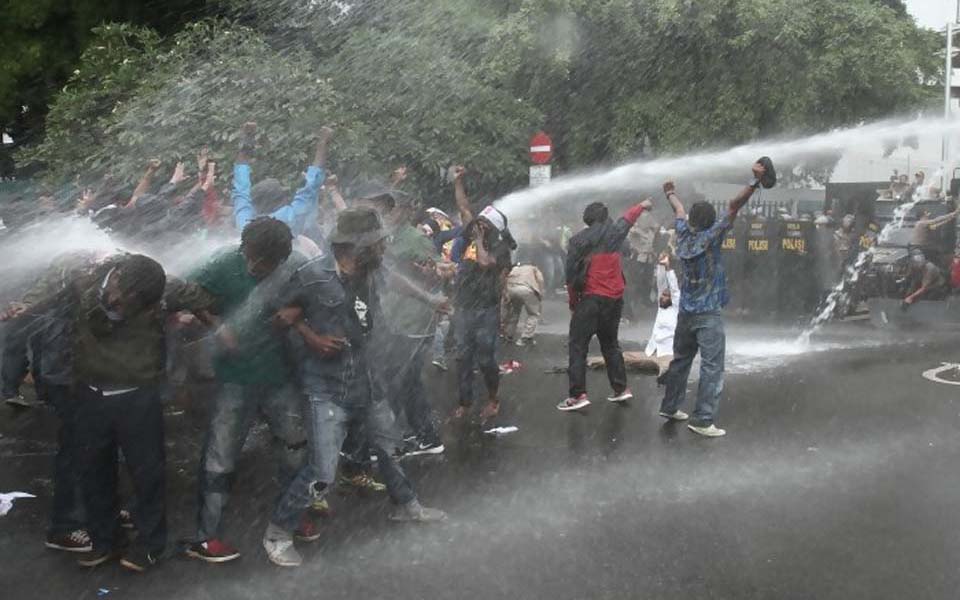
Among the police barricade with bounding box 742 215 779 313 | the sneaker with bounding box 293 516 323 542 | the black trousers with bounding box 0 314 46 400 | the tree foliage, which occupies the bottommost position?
the police barricade with bounding box 742 215 779 313

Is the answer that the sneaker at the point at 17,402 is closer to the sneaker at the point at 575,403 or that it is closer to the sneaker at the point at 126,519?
the sneaker at the point at 126,519

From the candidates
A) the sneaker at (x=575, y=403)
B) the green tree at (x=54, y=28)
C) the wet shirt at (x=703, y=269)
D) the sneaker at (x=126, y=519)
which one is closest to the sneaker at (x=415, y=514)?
the sneaker at (x=126, y=519)

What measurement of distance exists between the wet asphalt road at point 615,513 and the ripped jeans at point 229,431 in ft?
0.88

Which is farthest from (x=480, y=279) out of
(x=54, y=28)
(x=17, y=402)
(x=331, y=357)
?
(x=54, y=28)

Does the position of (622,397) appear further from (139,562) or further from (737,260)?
(737,260)

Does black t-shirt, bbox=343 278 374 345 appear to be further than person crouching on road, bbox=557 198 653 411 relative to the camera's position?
No

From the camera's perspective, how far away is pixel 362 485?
20.1 ft

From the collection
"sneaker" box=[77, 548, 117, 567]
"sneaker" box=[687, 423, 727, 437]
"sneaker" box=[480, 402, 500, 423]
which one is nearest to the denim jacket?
"sneaker" box=[77, 548, 117, 567]

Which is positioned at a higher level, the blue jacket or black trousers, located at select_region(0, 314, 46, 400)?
the blue jacket

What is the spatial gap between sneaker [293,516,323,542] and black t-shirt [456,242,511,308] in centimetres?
298

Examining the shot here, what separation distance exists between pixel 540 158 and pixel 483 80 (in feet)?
14.4

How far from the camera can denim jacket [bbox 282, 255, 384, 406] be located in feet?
16.0

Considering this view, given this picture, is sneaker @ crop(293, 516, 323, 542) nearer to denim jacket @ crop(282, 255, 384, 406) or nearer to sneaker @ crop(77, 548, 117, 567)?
denim jacket @ crop(282, 255, 384, 406)

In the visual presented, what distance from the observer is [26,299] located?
261 inches
